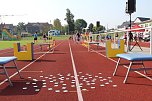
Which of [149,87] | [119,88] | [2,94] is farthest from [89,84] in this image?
[2,94]

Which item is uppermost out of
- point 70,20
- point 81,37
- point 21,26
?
point 70,20

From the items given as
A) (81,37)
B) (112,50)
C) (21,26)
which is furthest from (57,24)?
(112,50)

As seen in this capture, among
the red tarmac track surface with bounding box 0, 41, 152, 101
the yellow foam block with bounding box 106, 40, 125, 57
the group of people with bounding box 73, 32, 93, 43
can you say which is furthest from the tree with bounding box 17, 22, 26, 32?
the red tarmac track surface with bounding box 0, 41, 152, 101

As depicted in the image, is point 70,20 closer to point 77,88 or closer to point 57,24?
point 57,24

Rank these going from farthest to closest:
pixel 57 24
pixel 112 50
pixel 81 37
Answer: pixel 57 24 → pixel 81 37 → pixel 112 50

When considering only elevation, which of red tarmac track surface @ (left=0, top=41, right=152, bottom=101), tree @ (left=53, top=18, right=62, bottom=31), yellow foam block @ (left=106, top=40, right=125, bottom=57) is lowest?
red tarmac track surface @ (left=0, top=41, right=152, bottom=101)

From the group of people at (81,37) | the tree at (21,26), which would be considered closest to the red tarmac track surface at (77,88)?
the group of people at (81,37)

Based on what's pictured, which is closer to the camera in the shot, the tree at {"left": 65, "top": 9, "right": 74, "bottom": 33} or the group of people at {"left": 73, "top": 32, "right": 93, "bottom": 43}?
the group of people at {"left": 73, "top": 32, "right": 93, "bottom": 43}

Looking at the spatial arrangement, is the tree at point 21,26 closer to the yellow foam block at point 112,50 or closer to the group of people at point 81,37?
the group of people at point 81,37

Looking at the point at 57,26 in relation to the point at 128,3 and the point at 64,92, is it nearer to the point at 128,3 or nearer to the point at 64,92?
the point at 128,3

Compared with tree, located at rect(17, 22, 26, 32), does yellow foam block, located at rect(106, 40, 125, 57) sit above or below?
below

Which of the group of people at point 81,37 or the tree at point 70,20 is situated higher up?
the tree at point 70,20

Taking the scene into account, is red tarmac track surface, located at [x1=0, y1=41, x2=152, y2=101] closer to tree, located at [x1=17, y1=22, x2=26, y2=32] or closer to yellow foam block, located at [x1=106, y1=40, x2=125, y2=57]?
yellow foam block, located at [x1=106, y1=40, x2=125, y2=57]

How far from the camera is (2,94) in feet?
20.7
